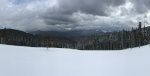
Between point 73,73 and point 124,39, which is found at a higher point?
point 124,39

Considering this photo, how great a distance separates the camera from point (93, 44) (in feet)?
488

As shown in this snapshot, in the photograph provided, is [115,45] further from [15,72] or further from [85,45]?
[15,72]

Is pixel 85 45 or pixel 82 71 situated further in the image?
pixel 85 45

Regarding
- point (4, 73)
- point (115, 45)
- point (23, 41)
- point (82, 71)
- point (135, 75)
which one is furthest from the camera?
point (23, 41)

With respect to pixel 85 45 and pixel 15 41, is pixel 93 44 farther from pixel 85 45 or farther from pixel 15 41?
pixel 15 41

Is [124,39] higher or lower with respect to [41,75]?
higher

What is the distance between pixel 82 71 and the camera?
2497cm

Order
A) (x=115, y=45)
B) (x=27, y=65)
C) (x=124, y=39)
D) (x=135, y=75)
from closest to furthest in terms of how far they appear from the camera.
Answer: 1. (x=135, y=75)
2. (x=27, y=65)
3. (x=124, y=39)
4. (x=115, y=45)

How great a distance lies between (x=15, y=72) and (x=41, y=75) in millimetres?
3262

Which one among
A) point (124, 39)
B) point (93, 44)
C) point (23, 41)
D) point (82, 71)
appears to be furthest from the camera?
point (23, 41)

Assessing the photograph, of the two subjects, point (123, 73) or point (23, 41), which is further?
point (23, 41)

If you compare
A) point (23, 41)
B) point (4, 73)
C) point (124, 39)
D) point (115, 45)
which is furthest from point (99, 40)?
point (4, 73)

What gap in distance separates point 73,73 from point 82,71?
210 centimetres

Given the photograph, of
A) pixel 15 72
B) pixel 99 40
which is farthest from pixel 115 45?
pixel 15 72
